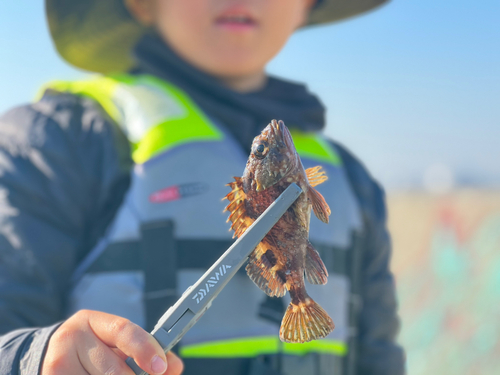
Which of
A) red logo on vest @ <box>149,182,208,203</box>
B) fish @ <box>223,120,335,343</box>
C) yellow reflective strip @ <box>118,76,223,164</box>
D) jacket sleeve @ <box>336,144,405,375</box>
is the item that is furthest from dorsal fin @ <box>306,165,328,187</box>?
jacket sleeve @ <box>336,144,405,375</box>

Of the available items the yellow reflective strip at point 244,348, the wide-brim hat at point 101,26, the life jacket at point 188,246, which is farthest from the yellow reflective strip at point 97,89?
the yellow reflective strip at point 244,348

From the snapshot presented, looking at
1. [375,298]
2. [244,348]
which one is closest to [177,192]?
[244,348]

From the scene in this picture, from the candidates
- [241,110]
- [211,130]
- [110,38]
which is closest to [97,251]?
[211,130]

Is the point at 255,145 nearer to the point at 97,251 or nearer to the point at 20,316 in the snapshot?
the point at 97,251

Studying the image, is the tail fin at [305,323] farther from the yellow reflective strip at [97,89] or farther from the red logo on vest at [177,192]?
the yellow reflective strip at [97,89]

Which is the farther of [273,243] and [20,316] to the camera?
[20,316]
